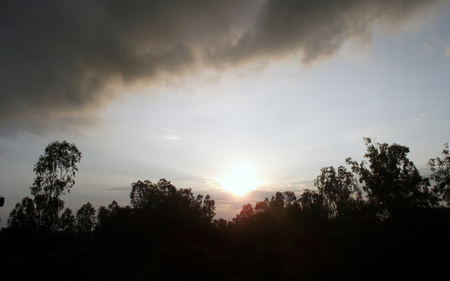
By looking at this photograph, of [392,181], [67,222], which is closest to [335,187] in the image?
[392,181]

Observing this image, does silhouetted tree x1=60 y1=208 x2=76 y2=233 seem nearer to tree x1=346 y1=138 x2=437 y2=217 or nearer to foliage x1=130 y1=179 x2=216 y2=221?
foliage x1=130 y1=179 x2=216 y2=221

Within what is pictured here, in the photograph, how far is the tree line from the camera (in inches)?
773

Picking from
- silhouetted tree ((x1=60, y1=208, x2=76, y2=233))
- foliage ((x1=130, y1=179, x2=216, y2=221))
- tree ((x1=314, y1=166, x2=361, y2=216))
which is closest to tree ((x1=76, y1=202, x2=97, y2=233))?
silhouetted tree ((x1=60, y1=208, x2=76, y2=233))

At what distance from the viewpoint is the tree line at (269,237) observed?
64.4ft

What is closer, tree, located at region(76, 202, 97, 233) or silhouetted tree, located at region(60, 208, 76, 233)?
silhouetted tree, located at region(60, 208, 76, 233)

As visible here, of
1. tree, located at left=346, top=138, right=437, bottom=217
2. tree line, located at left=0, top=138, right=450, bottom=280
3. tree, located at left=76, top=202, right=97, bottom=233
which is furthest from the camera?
tree, located at left=76, top=202, right=97, bottom=233

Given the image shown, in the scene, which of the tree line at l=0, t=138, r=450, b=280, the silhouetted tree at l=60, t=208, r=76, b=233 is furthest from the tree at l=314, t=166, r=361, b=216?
the silhouetted tree at l=60, t=208, r=76, b=233

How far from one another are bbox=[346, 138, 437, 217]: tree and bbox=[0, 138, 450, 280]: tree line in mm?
144

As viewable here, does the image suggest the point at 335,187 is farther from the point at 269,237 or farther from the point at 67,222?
the point at 67,222

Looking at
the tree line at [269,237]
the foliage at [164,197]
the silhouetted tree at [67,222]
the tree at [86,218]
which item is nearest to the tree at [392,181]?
the tree line at [269,237]

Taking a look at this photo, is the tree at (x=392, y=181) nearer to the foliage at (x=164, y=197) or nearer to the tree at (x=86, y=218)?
the foliage at (x=164, y=197)

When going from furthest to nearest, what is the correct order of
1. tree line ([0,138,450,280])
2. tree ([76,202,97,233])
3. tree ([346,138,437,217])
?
1. tree ([76,202,97,233])
2. tree ([346,138,437,217])
3. tree line ([0,138,450,280])

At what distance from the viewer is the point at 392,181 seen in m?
38.5

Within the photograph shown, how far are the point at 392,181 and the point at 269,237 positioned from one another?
862 inches
